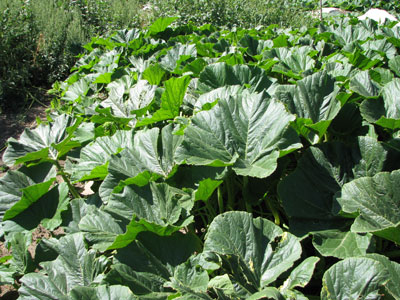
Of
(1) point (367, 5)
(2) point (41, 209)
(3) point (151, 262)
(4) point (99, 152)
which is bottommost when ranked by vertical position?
(1) point (367, 5)

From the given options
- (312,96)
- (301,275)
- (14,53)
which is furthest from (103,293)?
(14,53)

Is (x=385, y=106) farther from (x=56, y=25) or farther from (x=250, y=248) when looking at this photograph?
(x=56, y=25)

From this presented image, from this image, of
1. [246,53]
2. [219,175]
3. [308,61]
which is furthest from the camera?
[246,53]

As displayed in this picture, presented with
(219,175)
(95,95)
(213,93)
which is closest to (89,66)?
(95,95)

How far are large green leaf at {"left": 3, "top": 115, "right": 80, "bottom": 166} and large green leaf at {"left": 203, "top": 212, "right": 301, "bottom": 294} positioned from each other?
1.22 metres

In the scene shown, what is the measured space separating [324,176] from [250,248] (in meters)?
0.47

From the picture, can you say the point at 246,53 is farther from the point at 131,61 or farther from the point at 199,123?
the point at 199,123

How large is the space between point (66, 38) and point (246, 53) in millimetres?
4647

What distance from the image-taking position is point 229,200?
167 centimetres

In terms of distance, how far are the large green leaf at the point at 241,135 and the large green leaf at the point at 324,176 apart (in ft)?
0.43

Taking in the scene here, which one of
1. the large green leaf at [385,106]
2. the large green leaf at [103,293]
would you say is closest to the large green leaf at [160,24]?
the large green leaf at [385,106]

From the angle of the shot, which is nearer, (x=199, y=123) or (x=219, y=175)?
(x=219, y=175)

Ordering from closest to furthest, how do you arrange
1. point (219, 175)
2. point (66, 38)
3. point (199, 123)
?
point (219, 175) → point (199, 123) → point (66, 38)

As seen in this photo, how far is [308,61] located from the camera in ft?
7.84
